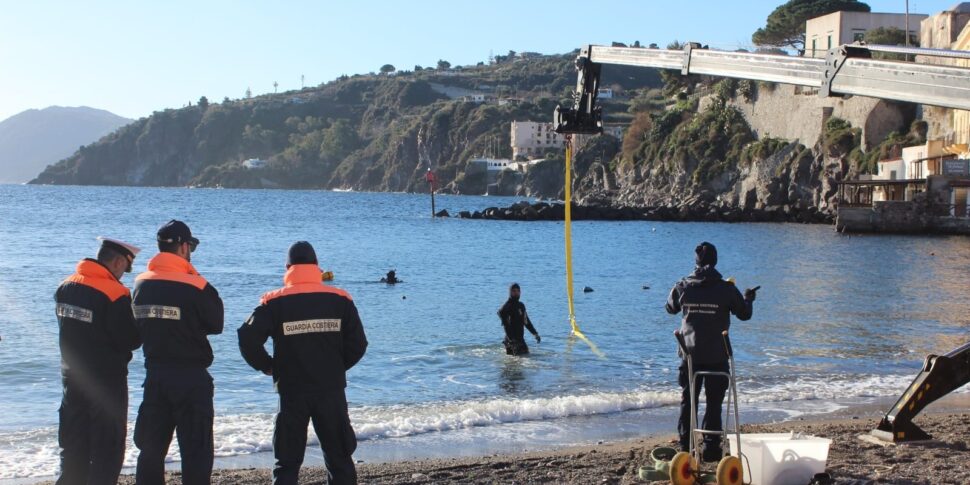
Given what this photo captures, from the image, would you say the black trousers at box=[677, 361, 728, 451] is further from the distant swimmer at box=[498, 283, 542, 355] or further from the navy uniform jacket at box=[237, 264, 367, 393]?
the distant swimmer at box=[498, 283, 542, 355]

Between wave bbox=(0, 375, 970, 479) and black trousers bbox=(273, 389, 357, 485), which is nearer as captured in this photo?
black trousers bbox=(273, 389, 357, 485)

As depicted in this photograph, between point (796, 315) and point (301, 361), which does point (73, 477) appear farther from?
point (796, 315)

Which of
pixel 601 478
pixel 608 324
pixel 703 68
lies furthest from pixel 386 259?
pixel 601 478

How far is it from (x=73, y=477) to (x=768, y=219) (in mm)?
79782

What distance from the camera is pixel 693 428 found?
25.7 ft

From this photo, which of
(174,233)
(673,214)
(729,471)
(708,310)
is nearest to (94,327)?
(174,233)

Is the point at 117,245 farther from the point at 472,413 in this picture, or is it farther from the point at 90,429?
the point at 472,413

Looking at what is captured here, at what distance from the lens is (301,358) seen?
22.9 ft

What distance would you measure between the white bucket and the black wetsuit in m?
9.26

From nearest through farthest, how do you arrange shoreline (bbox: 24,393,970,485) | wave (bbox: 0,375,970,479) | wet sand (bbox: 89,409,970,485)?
wet sand (bbox: 89,409,970,485) → shoreline (bbox: 24,393,970,485) → wave (bbox: 0,375,970,479)

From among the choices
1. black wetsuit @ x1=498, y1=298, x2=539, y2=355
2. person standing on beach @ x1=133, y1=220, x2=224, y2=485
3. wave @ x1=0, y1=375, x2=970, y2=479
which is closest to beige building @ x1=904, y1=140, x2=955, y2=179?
black wetsuit @ x1=498, y1=298, x2=539, y2=355

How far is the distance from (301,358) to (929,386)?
5849mm

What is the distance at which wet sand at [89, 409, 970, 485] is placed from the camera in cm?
859

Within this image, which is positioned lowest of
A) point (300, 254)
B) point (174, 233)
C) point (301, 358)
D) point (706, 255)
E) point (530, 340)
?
point (530, 340)
